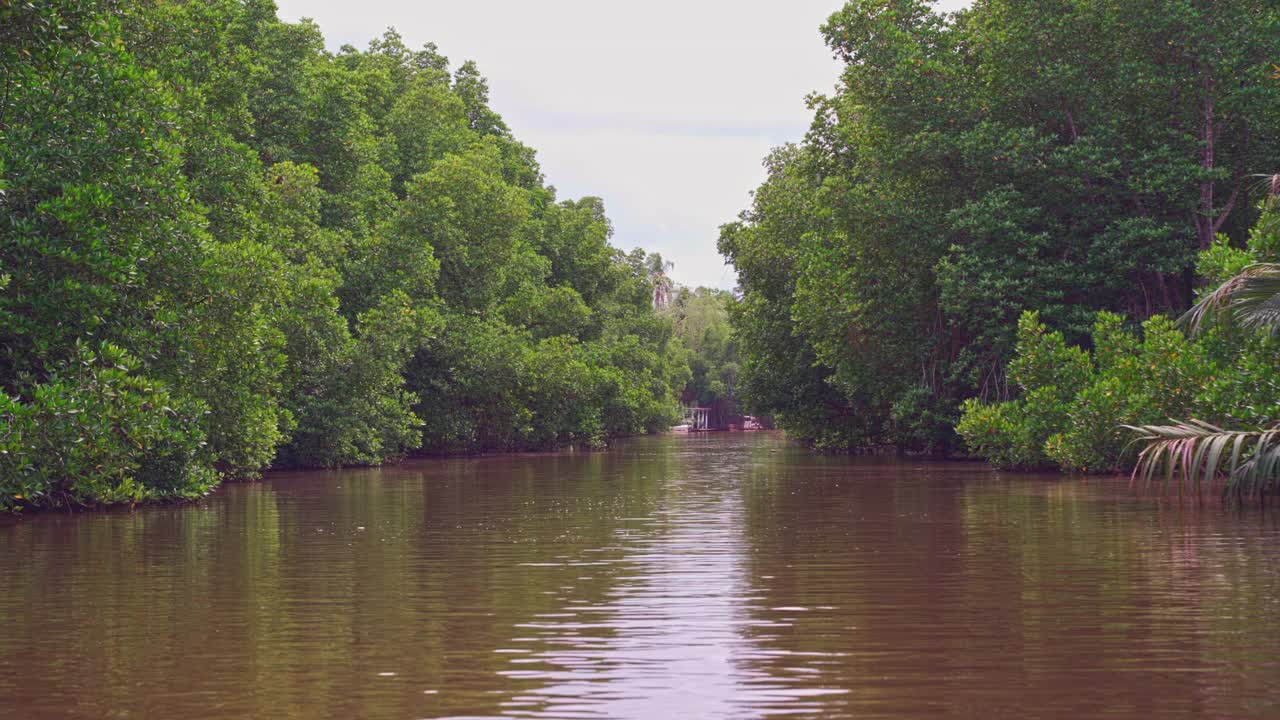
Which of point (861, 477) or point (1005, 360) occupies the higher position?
point (1005, 360)

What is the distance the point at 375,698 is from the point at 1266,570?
8426 mm

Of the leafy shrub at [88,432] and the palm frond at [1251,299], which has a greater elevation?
the palm frond at [1251,299]

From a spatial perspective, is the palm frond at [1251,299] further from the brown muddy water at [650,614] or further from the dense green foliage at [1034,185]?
the dense green foliage at [1034,185]

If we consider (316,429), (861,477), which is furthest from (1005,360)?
(316,429)

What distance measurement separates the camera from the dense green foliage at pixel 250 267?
782 inches

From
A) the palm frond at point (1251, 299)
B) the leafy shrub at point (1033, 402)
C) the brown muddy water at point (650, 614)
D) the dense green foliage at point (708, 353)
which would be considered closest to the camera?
the brown muddy water at point (650, 614)

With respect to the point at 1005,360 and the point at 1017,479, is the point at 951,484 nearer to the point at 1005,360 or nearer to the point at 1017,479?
the point at 1017,479

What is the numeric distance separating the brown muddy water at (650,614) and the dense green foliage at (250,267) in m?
2.54

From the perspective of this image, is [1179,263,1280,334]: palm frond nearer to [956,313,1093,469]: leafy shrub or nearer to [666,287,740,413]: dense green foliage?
[956,313,1093,469]: leafy shrub

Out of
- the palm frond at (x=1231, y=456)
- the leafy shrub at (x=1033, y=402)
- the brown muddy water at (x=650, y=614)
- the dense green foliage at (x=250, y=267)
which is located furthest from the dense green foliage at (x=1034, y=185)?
the dense green foliage at (x=250, y=267)

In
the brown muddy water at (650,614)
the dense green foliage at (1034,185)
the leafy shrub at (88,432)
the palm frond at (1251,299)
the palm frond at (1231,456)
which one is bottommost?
the brown muddy water at (650,614)

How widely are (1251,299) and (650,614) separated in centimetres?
1206

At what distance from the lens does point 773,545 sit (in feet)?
49.3

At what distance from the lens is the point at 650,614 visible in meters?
9.94
